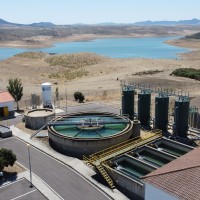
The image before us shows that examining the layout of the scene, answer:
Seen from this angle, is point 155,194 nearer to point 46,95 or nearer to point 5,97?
point 46,95

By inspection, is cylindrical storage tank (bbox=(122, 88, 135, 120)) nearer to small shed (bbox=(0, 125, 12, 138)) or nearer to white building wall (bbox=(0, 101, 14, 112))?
small shed (bbox=(0, 125, 12, 138))

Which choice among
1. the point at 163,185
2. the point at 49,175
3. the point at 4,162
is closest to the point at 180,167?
the point at 163,185

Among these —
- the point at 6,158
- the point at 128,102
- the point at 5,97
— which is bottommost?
the point at 6,158

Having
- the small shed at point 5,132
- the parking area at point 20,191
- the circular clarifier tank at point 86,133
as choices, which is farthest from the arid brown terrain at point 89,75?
the parking area at point 20,191

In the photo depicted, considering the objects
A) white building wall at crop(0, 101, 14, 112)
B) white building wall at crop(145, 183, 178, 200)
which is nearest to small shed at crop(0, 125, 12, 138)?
white building wall at crop(0, 101, 14, 112)

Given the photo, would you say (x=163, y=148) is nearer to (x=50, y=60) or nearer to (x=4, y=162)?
(x=4, y=162)

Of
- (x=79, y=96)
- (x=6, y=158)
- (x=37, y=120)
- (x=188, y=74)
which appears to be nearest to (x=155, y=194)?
(x=6, y=158)

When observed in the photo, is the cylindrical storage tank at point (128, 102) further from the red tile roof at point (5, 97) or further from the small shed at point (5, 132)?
the red tile roof at point (5, 97)
